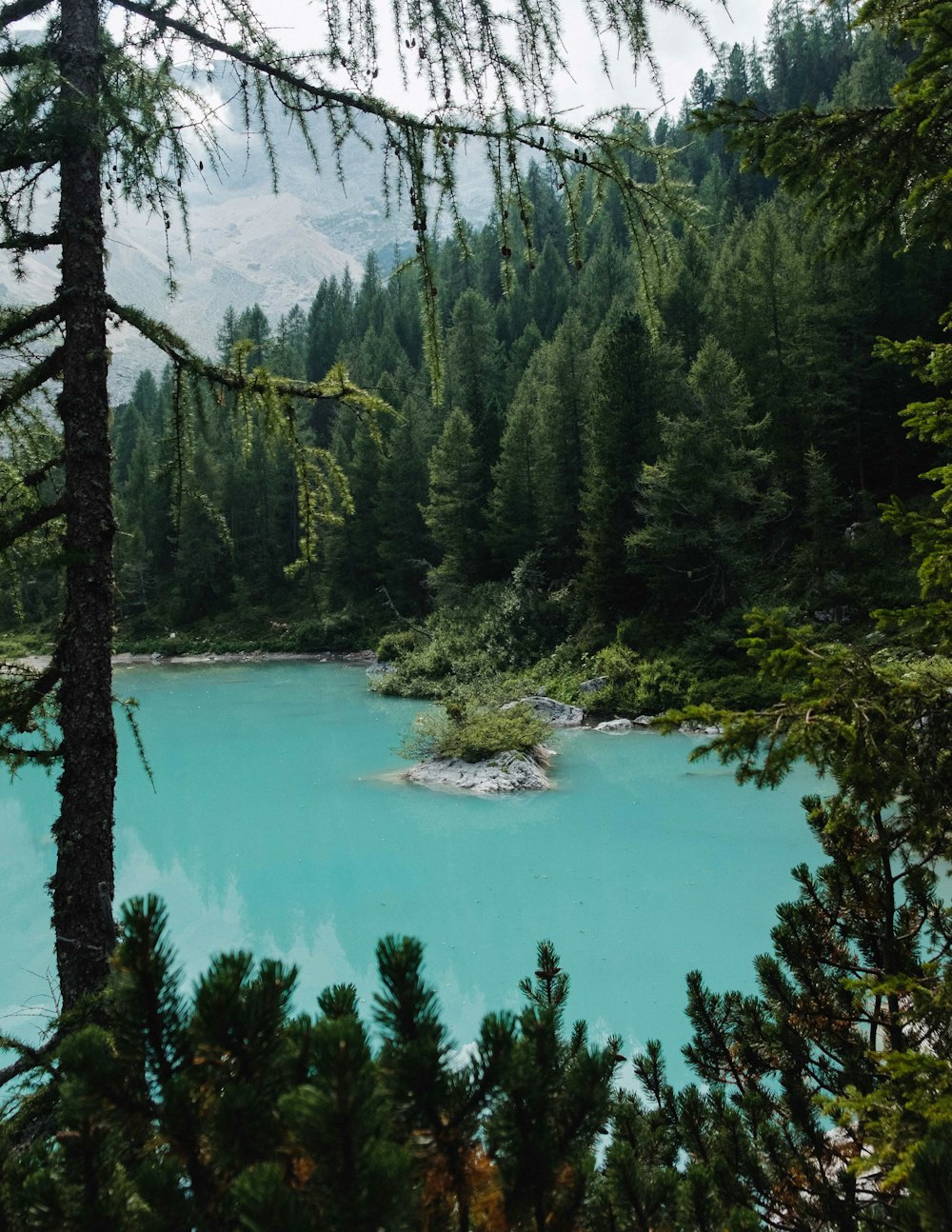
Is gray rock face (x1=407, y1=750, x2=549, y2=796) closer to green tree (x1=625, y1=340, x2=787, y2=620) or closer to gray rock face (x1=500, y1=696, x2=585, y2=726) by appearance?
gray rock face (x1=500, y1=696, x2=585, y2=726)

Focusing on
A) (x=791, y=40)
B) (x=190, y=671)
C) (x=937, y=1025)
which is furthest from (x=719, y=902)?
(x=791, y=40)

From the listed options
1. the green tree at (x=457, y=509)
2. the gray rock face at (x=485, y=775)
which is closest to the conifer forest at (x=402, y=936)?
the gray rock face at (x=485, y=775)

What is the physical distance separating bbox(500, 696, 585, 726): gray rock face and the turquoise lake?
149 centimetres

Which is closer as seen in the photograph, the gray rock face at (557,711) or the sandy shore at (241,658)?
the gray rock face at (557,711)

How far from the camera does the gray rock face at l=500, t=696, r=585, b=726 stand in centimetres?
1927

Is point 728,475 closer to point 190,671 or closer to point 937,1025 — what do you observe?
point 937,1025

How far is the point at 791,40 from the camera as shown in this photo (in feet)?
198

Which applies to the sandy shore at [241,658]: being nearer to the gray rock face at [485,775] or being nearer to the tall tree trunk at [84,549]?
the gray rock face at [485,775]

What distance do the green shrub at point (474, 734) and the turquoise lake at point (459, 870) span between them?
78cm

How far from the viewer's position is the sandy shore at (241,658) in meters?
33.7

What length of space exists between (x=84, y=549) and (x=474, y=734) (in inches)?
489

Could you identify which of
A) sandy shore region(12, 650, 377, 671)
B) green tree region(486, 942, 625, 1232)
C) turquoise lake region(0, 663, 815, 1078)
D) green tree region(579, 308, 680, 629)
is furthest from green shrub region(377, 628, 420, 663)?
green tree region(486, 942, 625, 1232)

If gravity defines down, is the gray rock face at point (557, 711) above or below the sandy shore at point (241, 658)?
below

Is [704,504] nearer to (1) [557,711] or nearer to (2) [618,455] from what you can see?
(2) [618,455]
